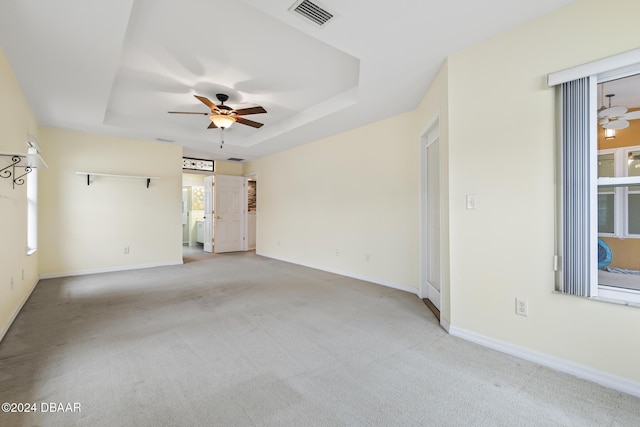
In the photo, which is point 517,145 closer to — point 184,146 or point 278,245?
point 278,245

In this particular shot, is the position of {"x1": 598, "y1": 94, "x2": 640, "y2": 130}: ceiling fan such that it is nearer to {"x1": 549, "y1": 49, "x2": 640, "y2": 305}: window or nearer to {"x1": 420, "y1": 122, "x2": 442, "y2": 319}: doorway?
{"x1": 549, "y1": 49, "x2": 640, "y2": 305}: window

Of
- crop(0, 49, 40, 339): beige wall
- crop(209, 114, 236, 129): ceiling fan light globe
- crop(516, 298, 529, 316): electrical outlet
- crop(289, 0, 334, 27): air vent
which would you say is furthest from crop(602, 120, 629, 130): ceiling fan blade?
crop(0, 49, 40, 339): beige wall

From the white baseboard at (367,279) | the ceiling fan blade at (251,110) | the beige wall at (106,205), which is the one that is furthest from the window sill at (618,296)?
the beige wall at (106,205)

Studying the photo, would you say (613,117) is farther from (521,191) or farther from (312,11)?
(312,11)

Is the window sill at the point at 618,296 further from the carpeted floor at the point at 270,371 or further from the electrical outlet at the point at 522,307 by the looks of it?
the carpeted floor at the point at 270,371

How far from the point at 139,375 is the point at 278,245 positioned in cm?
484

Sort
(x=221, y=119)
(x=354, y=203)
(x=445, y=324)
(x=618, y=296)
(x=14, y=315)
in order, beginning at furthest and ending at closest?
(x=354, y=203)
(x=221, y=119)
(x=14, y=315)
(x=445, y=324)
(x=618, y=296)

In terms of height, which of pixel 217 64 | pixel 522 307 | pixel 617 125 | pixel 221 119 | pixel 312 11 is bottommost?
pixel 522 307

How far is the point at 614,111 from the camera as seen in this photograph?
193cm

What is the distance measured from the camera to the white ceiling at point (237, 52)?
6.71ft

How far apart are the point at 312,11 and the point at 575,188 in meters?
2.22

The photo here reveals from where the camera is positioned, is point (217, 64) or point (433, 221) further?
point (433, 221)

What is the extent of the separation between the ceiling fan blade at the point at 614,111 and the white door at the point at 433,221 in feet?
4.80

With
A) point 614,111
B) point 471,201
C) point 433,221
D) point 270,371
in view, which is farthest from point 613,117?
point 270,371
